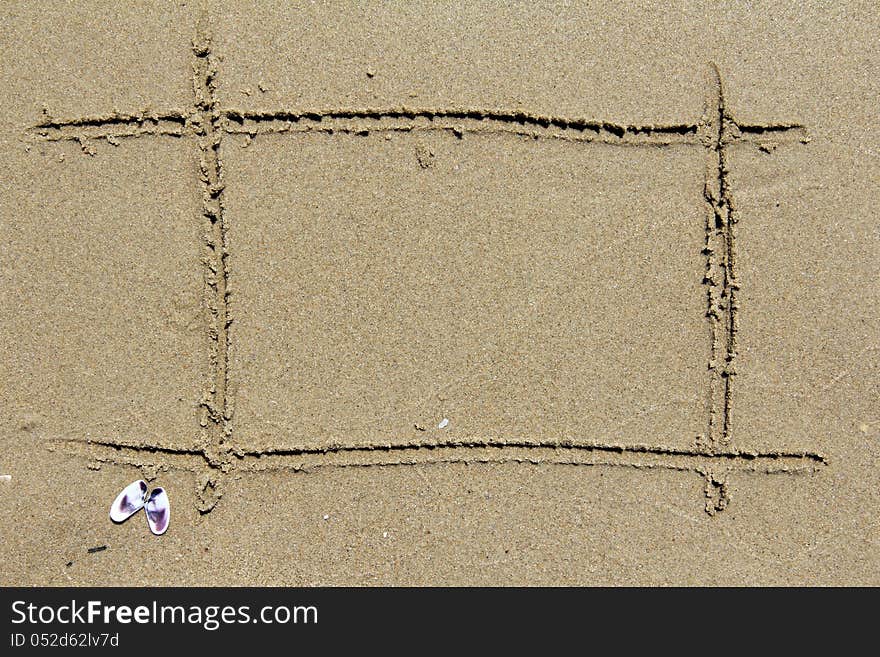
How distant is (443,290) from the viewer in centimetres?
212

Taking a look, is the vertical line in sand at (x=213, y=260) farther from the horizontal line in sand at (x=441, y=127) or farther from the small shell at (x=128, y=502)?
the small shell at (x=128, y=502)

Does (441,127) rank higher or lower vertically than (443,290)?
higher

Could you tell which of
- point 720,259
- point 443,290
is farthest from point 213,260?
point 720,259

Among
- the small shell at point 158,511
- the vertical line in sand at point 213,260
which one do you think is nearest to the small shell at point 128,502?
the small shell at point 158,511

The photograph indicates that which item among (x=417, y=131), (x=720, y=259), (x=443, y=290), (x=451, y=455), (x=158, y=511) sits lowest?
(x=158, y=511)

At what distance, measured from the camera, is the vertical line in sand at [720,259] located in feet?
6.90

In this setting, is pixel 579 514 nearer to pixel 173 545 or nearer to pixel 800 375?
pixel 800 375

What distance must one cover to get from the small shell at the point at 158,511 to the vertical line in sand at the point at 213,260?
0.11 meters

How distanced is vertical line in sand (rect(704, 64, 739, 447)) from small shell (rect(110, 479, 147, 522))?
1.79m

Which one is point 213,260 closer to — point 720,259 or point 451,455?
point 451,455

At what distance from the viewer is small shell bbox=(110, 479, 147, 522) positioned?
2102mm

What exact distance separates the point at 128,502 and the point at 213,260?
0.79 meters

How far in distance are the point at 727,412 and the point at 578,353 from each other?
497 millimetres

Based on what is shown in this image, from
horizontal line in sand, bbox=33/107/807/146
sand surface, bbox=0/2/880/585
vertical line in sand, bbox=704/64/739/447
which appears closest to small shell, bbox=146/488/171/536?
sand surface, bbox=0/2/880/585
